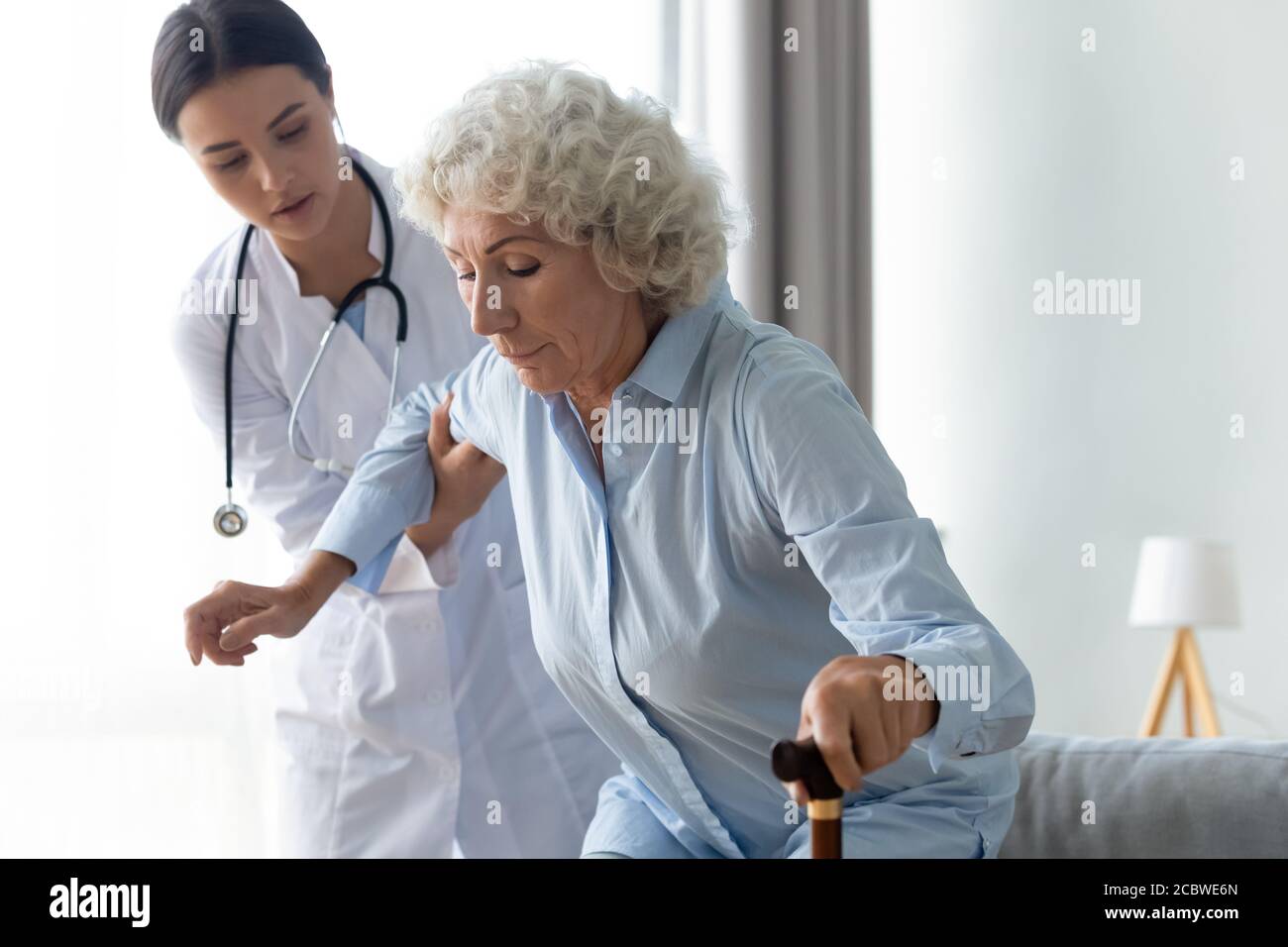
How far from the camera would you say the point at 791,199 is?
3033 mm

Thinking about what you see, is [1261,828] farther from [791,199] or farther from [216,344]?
[791,199]

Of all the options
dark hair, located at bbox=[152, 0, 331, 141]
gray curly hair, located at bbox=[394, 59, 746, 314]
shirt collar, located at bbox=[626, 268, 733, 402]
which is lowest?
shirt collar, located at bbox=[626, 268, 733, 402]

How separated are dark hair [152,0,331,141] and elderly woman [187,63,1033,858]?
15.9 inches

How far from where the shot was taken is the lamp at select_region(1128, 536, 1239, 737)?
111 inches

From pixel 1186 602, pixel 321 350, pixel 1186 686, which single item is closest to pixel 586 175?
pixel 321 350

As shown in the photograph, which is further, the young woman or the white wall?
the white wall

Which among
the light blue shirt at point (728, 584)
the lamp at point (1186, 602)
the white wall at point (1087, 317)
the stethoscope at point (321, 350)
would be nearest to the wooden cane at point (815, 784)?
the light blue shirt at point (728, 584)

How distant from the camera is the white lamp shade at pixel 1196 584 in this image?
2.82m

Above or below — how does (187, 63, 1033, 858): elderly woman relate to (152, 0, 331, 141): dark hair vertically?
below

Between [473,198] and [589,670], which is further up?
[473,198]

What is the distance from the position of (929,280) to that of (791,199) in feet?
2.09

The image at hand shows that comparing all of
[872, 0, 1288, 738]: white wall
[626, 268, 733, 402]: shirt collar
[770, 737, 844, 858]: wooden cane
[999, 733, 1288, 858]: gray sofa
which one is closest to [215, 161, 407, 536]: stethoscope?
[626, 268, 733, 402]: shirt collar

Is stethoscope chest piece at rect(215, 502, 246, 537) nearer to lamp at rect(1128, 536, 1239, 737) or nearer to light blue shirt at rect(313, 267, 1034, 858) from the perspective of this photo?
light blue shirt at rect(313, 267, 1034, 858)
